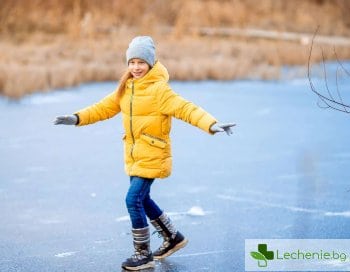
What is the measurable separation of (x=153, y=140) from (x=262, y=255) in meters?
0.95

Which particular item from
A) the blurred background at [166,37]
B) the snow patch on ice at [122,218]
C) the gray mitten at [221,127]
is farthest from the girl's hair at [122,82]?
the blurred background at [166,37]

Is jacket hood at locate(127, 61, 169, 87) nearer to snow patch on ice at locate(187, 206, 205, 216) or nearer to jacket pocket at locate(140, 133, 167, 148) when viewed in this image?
jacket pocket at locate(140, 133, 167, 148)

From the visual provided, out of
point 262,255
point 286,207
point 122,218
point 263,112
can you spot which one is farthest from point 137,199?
point 263,112

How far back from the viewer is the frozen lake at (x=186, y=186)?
16.3ft

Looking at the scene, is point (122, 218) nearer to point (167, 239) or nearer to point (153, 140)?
point (167, 239)

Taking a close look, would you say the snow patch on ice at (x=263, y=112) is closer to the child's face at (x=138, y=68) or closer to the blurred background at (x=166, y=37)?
the blurred background at (x=166, y=37)

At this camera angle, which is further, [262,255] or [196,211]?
[196,211]

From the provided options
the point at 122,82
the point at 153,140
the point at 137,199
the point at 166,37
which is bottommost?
the point at 166,37

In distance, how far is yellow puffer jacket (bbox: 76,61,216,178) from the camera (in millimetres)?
4555

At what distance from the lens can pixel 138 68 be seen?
465cm

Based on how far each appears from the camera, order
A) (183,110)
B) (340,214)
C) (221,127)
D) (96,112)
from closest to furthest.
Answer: (221,127) → (183,110) → (96,112) → (340,214)

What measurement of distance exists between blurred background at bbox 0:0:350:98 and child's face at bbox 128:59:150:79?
678cm

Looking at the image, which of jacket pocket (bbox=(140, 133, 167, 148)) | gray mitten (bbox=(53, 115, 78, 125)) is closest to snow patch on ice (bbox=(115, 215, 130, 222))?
gray mitten (bbox=(53, 115, 78, 125))

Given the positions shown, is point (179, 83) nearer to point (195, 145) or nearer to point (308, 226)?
point (195, 145)
